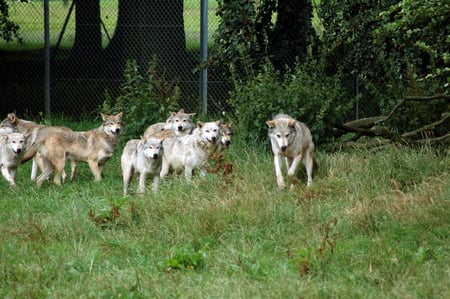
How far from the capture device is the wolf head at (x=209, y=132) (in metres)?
12.3

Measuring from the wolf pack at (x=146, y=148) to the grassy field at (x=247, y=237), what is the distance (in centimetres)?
50

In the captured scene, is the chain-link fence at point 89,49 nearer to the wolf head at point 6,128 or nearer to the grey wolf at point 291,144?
the wolf head at point 6,128

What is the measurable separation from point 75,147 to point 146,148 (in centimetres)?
189

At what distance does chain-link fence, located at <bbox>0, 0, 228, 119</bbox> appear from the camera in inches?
702

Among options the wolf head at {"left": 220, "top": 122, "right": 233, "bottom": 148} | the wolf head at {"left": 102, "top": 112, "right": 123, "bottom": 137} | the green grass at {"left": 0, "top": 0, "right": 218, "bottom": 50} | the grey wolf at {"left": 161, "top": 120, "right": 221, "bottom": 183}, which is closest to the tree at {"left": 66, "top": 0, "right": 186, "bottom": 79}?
the green grass at {"left": 0, "top": 0, "right": 218, "bottom": 50}

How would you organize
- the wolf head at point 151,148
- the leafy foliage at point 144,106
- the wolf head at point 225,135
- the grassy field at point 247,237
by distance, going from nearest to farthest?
the grassy field at point 247,237 < the wolf head at point 151,148 < the wolf head at point 225,135 < the leafy foliage at point 144,106

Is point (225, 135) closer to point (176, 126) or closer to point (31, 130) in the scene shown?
point (176, 126)

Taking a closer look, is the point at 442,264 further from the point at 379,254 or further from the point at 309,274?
the point at 309,274

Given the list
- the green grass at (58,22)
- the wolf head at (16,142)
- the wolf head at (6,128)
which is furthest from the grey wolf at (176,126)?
the green grass at (58,22)

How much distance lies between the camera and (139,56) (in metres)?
18.0

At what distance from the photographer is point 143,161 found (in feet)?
38.2

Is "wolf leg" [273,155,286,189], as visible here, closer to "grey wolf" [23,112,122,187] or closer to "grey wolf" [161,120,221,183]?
"grey wolf" [161,120,221,183]

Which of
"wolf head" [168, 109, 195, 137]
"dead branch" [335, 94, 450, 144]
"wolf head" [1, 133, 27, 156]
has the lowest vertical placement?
"wolf head" [1, 133, 27, 156]

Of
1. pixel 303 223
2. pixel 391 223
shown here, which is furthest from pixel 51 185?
pixel 391 223
